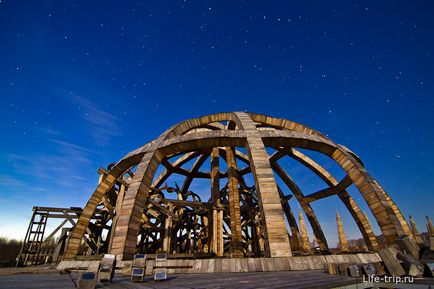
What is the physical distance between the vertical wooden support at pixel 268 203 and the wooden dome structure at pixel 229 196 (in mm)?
33

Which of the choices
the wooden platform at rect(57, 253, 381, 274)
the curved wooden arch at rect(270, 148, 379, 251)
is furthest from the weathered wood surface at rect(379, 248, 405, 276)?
the curved wooden arch at rect(270, 148, 379, 251)

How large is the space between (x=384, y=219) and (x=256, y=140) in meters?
7.23

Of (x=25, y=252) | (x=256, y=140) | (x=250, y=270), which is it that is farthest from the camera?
(x=25, y=252)

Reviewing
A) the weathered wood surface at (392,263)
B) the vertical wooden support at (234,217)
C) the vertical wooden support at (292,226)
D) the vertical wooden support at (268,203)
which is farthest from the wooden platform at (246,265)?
the vertical wooden support at (292,226)

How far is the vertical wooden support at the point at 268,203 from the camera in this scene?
7027 mm

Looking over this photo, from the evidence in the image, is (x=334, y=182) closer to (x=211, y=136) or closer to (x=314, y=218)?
(x=314, y=218)

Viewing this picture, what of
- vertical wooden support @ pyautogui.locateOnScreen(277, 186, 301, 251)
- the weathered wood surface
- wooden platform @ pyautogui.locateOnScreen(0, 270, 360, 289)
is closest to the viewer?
wooden platform @ pyautogui.locateOnScreen(0, 270, 360, 289)

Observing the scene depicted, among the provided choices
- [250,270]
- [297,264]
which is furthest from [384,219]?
[250,270]

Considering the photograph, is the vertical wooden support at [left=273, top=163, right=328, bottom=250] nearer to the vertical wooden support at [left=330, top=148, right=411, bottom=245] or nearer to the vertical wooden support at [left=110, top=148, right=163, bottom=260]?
the vertical wooden support at [left=330, top=148, right=411, bottom=245]

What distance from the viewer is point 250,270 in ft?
20.4

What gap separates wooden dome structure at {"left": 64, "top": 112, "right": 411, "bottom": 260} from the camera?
8430mm

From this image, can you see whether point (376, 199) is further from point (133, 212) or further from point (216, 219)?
point (133, 212)

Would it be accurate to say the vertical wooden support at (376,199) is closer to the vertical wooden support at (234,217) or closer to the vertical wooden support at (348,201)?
the vertical wooden support at (348,201)

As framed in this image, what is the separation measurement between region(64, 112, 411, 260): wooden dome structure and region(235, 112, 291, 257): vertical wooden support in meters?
0.03
